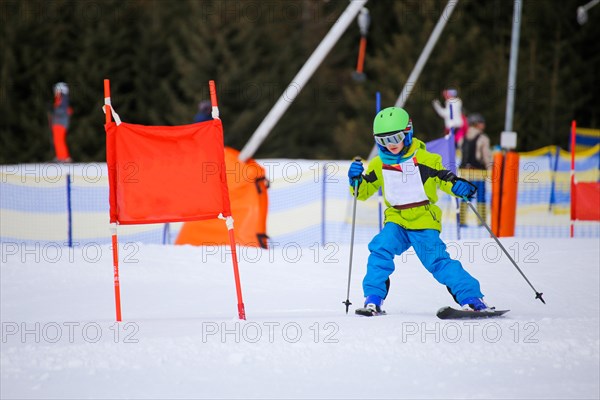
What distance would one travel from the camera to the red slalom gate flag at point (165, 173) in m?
6.77

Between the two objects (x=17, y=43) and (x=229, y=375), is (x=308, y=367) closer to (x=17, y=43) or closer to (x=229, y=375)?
(x=229, y=375)

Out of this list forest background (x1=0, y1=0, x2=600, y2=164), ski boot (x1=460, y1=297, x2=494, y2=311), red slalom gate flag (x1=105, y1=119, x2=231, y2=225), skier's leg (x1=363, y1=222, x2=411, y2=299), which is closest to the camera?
red slalom gate flag (x1=105, y1=119, x2=231, y2=225)

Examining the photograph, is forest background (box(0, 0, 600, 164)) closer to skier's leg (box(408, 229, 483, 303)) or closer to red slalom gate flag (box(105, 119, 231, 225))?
red slalom gate flag (box(105, 119, 231, 225))

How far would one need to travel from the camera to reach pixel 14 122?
28.8 meters

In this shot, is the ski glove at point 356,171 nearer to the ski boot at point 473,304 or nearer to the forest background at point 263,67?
the ski boot at point 473,304

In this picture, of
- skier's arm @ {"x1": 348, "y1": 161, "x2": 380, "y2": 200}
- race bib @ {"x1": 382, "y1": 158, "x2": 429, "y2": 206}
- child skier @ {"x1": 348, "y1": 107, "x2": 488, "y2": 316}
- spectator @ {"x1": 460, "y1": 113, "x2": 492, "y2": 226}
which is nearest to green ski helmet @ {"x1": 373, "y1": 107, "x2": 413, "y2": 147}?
child skier @ {"x1": 348, "y1": 107, "x2": 488, "y2": 316}

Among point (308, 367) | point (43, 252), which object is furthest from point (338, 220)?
point (308, 367)

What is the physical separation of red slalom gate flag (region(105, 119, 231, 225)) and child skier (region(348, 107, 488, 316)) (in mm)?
1166

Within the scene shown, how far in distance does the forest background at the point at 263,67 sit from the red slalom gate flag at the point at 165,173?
73.1 ft

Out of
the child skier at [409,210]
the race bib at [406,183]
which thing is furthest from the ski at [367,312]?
the race bib at [406,183]

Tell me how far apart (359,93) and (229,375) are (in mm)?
27383

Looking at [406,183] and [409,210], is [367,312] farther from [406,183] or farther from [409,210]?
[406,183]

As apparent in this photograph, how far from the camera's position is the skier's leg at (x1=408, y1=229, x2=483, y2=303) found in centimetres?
690

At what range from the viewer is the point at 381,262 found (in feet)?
23.2
